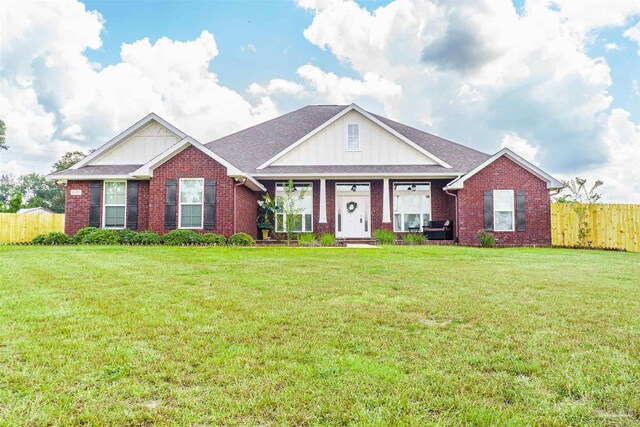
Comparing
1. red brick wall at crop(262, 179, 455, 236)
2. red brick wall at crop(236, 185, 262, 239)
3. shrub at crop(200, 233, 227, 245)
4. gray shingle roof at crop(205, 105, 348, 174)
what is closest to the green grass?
Result: shrub at crop(200, 233, 227, 245)

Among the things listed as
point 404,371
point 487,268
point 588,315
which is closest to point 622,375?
point 404,371

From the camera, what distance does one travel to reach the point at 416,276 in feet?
21.6

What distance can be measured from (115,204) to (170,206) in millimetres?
3092

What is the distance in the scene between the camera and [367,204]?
17.9 metres

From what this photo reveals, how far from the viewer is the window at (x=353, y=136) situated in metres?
18.3

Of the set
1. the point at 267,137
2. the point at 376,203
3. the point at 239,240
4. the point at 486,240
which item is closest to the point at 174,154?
the point at 239,240

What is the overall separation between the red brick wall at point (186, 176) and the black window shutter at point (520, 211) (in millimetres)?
12038

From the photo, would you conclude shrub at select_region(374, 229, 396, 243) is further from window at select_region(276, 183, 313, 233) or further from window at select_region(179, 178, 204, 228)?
window at select_region(179, 178, 204, 228)

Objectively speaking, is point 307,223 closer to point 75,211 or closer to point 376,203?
point 376,203

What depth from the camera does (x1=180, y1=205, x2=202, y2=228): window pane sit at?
49.8 ft

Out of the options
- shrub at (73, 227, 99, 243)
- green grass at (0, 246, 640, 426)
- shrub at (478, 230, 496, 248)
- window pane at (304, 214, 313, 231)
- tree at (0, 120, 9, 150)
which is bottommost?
green grass at (0, 246, 640, 426)

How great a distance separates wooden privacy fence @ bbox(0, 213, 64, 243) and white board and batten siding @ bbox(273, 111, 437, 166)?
13.1 m

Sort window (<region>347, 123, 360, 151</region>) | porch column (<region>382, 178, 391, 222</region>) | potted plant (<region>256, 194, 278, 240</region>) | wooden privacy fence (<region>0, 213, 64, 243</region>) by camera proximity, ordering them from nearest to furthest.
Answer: potted plant (<region>256, 194, 278, 240</region>) < porch column (<region>382, 178, 391, 222</region>) < window (<region>347, 123, 360, 151</region>) < wooden privacy fence (<region>0, 213, 64, 243</region>)

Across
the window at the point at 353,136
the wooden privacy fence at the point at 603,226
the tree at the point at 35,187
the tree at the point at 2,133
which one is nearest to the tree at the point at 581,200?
the wooden privacy fence at the point at 603,226
